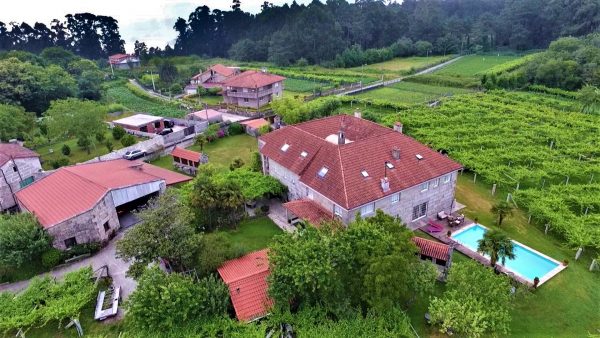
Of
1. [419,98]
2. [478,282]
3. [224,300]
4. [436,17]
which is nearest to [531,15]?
[436,17]

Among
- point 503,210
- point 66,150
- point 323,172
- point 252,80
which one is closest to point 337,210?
point 323,172

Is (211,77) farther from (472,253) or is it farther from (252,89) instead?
(472,253)

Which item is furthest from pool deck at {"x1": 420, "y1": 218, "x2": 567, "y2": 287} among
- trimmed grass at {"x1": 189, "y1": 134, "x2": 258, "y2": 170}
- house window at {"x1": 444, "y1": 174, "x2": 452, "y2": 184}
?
trimmed grass at {"x1": 189, "y1": 134, "x2": 258, "y2": 170}

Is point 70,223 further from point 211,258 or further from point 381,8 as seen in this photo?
point 381,8

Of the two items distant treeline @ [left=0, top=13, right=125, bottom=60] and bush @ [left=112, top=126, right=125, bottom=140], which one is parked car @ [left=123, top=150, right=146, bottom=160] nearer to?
bush @ [left=112, top=126, right=125, bottom=140]

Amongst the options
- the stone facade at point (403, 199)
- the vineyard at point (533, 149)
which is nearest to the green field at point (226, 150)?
the stone facade at point (403, 199)

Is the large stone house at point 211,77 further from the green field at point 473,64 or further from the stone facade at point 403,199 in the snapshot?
the stone facade at point 403,199

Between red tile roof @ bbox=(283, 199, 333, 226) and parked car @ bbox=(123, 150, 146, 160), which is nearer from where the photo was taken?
red tile roof @ bbox=(283, 199, 333, 226)
